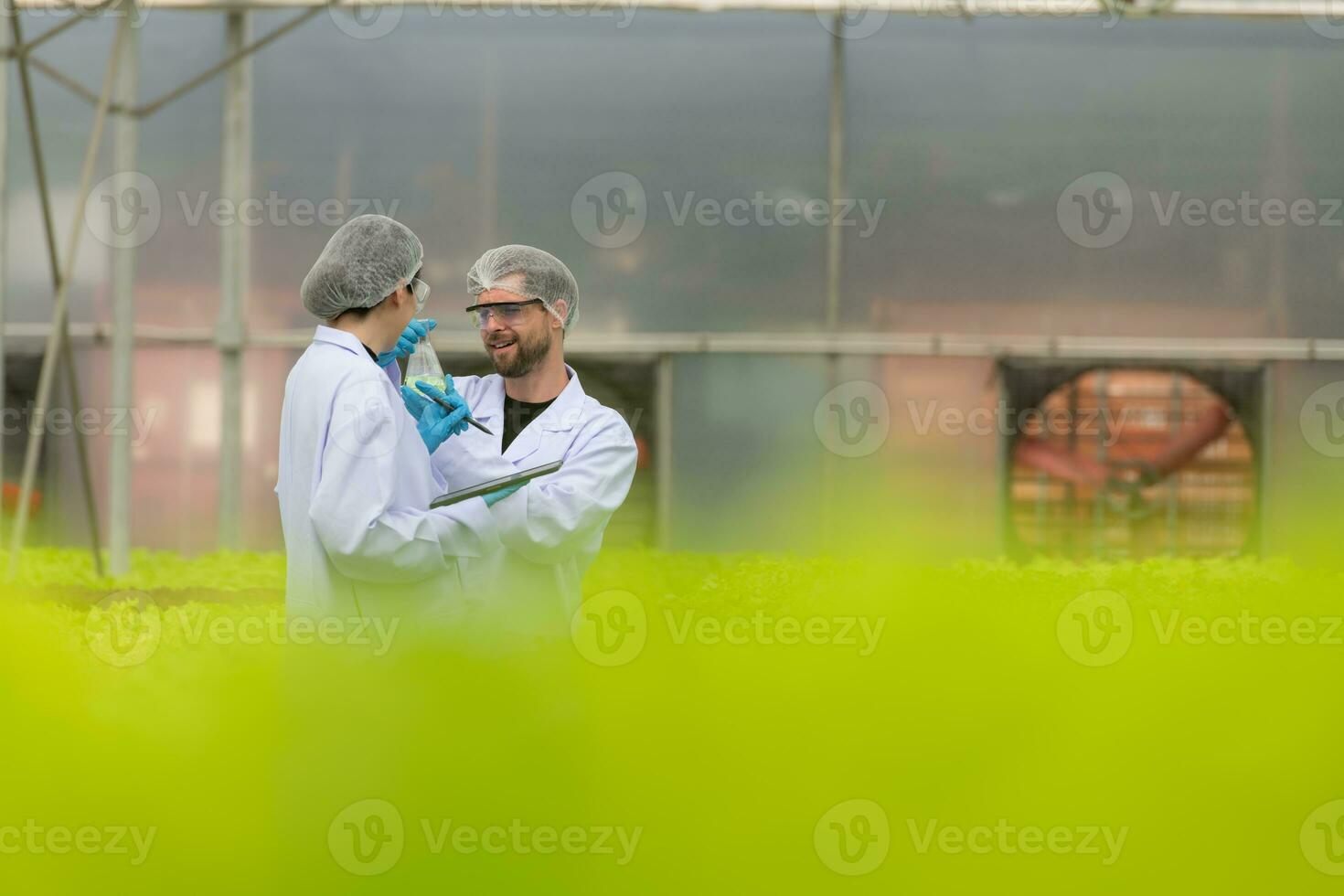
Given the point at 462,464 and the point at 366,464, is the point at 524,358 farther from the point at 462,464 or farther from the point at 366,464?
the point at 366,464

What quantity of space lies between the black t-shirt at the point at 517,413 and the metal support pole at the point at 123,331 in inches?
207

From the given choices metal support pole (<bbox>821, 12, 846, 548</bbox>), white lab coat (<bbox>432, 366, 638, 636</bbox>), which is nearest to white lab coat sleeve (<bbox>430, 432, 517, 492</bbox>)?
white lab coat (<bbox>432, 366, 638, 636</bbox>)

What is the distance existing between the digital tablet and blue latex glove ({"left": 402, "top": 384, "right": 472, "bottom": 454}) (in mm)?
135

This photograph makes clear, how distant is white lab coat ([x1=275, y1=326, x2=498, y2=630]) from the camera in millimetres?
2020

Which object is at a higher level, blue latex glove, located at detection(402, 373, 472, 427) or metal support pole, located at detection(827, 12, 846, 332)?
metal support pole, located at detection(827, 12, 846, 332)

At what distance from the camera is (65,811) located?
1.23 meters

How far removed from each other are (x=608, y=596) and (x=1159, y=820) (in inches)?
24.8

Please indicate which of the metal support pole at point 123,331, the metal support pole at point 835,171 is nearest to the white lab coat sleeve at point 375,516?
the metal support pole at point 123,331

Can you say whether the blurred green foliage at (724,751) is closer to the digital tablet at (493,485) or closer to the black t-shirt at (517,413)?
the digital tablet at (493,485)

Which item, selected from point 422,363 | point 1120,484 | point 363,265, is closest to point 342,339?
point 363,265

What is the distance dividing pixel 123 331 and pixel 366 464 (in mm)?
5912

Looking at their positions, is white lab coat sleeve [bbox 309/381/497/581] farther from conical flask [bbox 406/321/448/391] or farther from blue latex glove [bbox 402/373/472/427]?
conical flask [bbox 406/321/448/391]

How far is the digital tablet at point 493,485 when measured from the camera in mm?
2084

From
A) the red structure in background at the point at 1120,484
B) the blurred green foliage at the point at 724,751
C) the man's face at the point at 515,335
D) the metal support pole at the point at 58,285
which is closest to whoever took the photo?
the blurred green foliage at the point at 724,751
